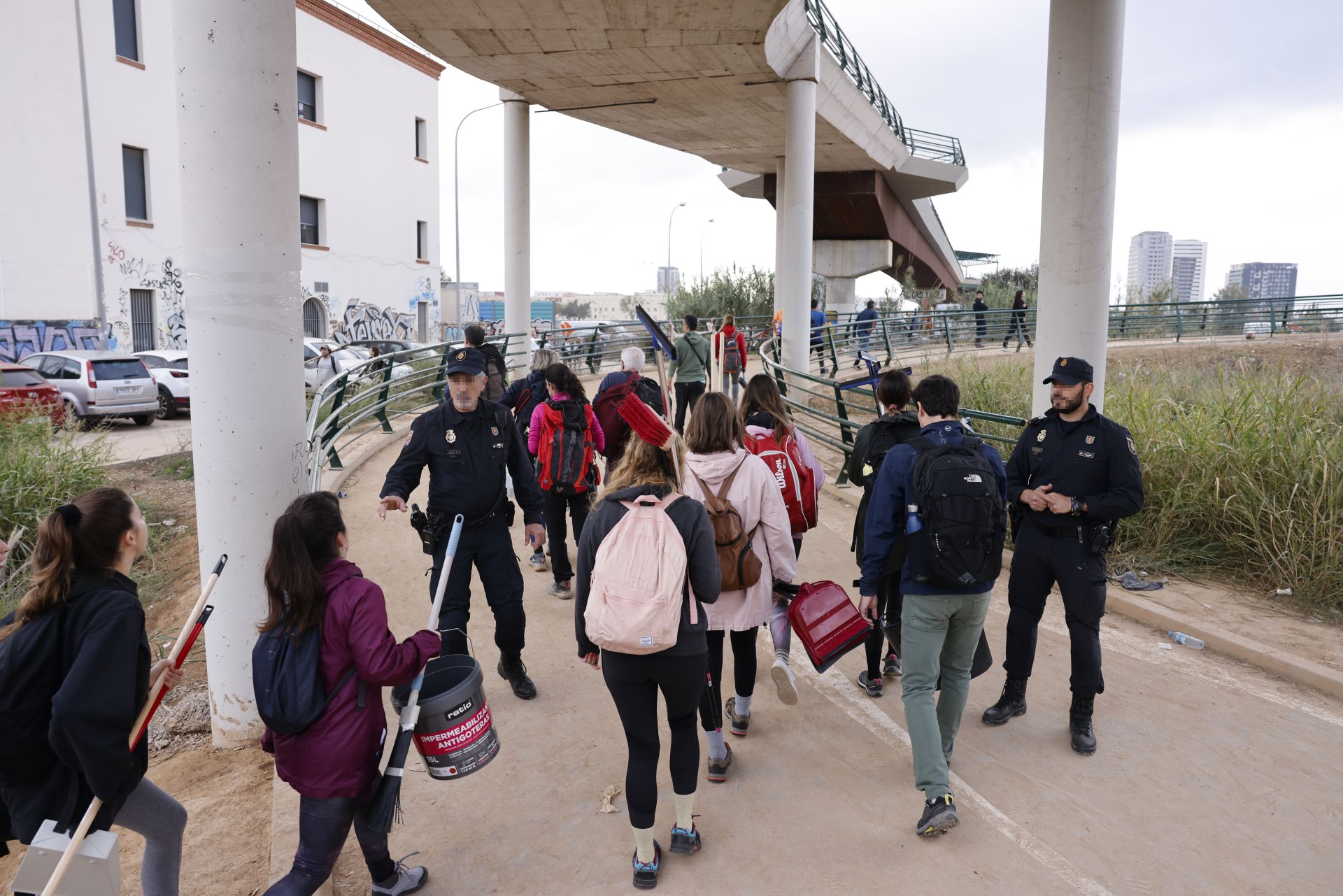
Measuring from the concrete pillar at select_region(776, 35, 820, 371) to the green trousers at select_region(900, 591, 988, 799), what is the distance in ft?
47.8

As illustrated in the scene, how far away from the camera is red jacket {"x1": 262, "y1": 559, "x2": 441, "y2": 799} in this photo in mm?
3084

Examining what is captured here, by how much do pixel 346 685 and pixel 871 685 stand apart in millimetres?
3457

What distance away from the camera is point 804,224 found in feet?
59.7

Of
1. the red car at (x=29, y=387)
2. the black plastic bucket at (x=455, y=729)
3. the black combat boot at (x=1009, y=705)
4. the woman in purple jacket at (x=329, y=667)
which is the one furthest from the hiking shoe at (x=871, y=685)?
the red car at (x=29, y=387)

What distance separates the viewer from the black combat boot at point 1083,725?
4.77 m

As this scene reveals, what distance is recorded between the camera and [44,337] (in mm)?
24219

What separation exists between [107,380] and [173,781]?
16685mm

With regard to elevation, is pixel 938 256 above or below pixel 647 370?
above

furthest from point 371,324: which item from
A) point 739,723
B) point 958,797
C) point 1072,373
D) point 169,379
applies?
point 958,797

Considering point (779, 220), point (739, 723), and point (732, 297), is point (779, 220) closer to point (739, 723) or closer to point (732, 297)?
point (732, 297)

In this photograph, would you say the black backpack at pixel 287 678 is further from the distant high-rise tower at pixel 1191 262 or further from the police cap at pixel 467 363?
the distant high-rise tower at pixel 1191 262

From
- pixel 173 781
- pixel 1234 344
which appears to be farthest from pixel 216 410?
pixel 1234 344

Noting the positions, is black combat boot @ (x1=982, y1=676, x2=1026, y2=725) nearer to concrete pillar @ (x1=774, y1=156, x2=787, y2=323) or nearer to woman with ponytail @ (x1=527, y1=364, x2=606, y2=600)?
woman with ponytail @ (x1=527, y1=364, x2=606, y2=600)

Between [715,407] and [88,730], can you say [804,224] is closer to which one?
[715,407]
